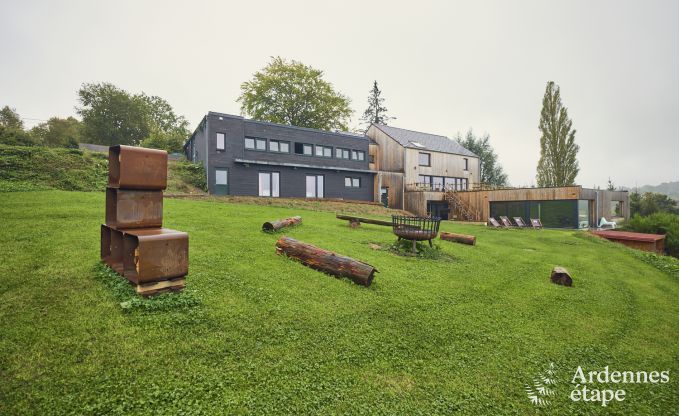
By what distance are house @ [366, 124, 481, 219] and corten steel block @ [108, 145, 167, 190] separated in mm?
27524

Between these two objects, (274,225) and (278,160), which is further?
(278,160)

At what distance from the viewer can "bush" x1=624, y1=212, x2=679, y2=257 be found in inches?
655

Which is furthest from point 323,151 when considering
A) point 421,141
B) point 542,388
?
point 542,388

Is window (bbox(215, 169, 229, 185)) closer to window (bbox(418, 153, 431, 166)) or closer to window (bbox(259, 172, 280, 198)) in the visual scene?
window (bbox(259, 172, 280, 198))

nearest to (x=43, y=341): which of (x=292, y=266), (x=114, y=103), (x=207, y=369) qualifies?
(x=207, y=369)

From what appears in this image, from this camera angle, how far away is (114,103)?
43.9m

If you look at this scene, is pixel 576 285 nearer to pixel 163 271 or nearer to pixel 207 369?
pixel 207 369

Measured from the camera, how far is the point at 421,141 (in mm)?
36750

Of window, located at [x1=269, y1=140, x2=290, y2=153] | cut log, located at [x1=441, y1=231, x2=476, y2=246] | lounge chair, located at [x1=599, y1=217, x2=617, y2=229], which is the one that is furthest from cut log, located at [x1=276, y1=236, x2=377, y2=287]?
lounge chair, located at [x1=599, y1=217, x2=617, y2=229]

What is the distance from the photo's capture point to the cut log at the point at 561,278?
25.2 feet

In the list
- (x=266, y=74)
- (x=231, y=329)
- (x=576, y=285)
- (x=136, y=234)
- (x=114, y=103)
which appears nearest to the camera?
(x=231, y=329)

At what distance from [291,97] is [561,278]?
37234mm

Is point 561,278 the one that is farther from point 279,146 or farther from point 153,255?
point 279,146

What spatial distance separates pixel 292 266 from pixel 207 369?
344 centimetres
